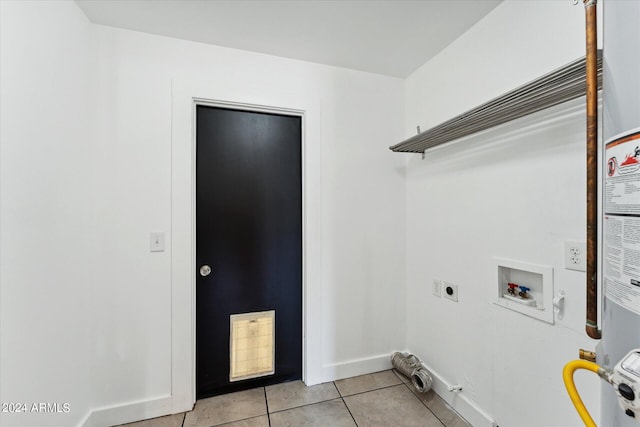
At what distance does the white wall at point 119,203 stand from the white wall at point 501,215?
337 mm

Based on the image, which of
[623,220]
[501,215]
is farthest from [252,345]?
[623,220]

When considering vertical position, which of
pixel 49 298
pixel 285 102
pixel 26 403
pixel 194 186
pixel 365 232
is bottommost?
pixel 26 403

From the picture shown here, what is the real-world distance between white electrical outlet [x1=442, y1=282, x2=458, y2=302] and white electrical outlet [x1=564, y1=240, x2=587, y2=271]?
2.21ft

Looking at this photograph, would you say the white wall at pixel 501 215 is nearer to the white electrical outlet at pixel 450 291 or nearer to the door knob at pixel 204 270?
the white electrical outlet at pixel 450 291

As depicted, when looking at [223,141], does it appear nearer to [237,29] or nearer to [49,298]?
[237,29]

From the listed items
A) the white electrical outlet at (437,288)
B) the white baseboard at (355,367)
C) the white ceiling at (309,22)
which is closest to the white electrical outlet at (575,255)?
the white electrical outlet at (437,288)

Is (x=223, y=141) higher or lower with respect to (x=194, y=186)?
higher

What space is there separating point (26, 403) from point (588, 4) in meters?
2.30

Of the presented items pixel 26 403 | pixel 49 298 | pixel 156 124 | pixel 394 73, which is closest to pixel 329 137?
pixel 394 73

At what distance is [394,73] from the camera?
7.42 feet

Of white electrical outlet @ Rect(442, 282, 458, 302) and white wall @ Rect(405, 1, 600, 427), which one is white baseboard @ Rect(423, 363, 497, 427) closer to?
white wall @ Rect(405, 1, 600, 427)

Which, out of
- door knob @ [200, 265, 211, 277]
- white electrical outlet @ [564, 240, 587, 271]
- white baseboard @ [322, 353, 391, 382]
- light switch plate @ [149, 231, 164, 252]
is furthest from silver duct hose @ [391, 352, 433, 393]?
light switch plate @ [149, 231, 164, 252]

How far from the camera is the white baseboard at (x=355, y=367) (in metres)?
2.12

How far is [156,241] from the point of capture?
1.77m
